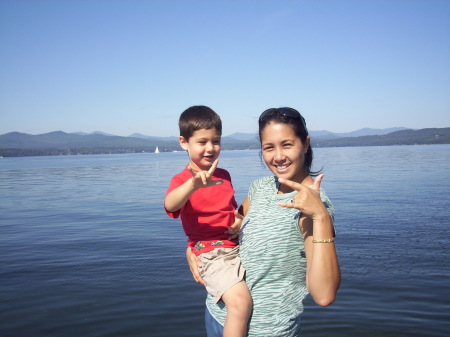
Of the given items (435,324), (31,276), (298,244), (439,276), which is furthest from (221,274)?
(31,276)

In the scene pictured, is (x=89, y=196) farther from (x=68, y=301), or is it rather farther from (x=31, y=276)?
(x=68, y=301)

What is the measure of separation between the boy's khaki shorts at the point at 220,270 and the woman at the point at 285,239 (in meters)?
0.08

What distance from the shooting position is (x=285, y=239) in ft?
7.07

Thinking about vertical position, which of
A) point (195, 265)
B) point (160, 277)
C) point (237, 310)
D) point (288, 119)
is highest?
point (288, 119)

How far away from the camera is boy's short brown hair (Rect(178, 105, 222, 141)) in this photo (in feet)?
9.68

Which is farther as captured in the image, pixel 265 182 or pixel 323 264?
pixel 265 182

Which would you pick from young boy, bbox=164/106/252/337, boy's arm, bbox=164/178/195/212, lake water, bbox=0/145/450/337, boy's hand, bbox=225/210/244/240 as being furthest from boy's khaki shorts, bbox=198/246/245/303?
lake water, bbox=0/145/450/337

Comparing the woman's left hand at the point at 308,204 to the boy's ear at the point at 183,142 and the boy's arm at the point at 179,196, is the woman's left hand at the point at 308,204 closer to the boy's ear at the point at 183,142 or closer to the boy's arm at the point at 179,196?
the boy's arm at the point at 179,196

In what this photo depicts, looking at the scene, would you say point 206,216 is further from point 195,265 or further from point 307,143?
point 307,143

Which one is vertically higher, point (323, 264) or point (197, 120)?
point (197, 120)

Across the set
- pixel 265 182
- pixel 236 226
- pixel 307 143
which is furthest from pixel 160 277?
pixel 307 143

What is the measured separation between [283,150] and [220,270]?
2.89 ft

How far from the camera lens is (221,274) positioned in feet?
8.18

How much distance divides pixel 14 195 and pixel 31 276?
17.7 meters
